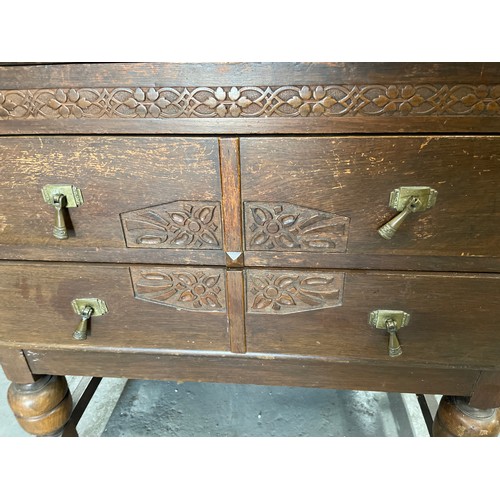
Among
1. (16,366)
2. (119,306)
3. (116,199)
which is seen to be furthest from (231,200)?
(16,366)

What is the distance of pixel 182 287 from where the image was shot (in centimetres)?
67

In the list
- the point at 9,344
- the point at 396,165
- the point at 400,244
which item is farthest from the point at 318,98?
the point at 9,344

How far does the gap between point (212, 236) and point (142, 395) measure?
790 millimetres

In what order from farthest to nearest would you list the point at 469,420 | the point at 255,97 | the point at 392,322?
the point at 469,420 → the point at 392,322 → the point at 255,97

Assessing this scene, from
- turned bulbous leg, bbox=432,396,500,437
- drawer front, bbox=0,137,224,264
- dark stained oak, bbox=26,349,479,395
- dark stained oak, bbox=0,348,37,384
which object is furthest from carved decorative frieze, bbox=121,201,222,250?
turned bulbous leg, bbox=432,396,500,437

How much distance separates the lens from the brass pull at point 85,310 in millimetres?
681

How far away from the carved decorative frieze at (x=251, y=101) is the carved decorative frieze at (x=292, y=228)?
0.13 metres

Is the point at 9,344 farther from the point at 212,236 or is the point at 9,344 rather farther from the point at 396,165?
the point at 396,165

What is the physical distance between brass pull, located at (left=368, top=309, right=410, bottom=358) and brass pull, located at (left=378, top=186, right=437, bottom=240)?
16 cm

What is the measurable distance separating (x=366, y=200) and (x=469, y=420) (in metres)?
0.50

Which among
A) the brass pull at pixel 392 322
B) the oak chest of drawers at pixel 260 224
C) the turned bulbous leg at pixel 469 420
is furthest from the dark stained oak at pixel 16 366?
the turned bulbous leg at pixel 469 420

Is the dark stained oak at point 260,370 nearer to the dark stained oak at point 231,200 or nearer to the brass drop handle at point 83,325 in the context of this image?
the brass drop handle at point 83,325

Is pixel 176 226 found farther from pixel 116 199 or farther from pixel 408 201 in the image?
pixel 408 201

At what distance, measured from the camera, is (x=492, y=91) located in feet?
1.61
